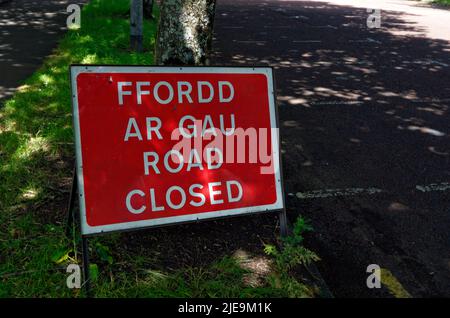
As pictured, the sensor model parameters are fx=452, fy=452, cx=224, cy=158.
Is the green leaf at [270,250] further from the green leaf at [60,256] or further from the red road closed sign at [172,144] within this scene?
the green leaf at [60,256]

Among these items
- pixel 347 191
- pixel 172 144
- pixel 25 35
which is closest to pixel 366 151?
pixel 347 191

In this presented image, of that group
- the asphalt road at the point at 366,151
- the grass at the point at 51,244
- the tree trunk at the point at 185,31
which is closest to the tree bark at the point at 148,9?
the asphalt road at the point at 366,151

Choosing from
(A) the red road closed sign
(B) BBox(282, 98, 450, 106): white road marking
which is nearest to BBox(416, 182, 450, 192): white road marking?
(A) the red road closed sign

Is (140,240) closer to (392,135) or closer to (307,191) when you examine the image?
(307,191)

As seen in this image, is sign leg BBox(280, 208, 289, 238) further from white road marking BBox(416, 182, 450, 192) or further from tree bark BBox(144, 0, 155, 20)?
tree bark BBox(144, 0, 155, 20)

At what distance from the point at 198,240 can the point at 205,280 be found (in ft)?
1.57

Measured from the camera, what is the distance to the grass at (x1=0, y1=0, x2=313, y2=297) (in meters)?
2.85

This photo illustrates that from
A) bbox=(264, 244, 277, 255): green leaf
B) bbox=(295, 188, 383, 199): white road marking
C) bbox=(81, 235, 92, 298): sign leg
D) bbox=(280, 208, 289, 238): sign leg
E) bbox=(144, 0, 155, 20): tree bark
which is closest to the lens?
bbox=(81, 235, 92, 298): sign leg

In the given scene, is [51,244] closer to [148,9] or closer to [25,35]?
[25,35]

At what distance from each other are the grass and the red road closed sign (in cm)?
36

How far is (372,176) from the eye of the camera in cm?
474

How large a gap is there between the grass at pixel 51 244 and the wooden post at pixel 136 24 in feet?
12.1

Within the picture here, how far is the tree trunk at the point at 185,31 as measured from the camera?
379 cm
